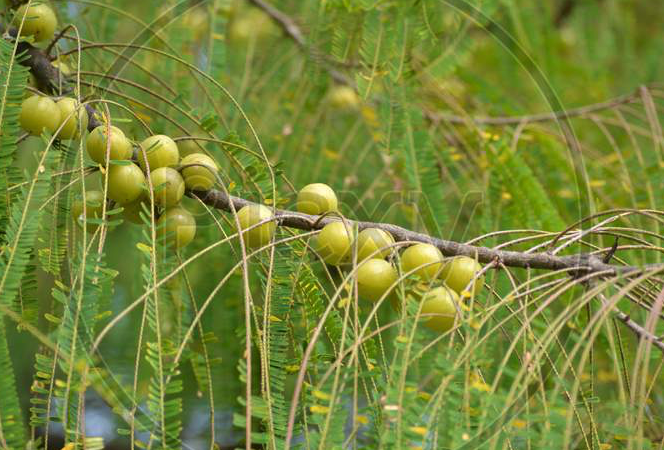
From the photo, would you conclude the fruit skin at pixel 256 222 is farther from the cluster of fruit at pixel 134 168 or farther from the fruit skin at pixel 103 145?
the fruit skin at pixel 103 145

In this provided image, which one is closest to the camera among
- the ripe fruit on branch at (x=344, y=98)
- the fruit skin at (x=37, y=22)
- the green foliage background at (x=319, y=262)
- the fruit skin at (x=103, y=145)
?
the green foliage background at (x=319, y=262)

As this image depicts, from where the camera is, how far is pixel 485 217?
5.55 ft

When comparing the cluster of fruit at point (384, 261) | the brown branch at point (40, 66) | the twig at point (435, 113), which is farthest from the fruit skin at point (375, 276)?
the twig at point (435, 113)

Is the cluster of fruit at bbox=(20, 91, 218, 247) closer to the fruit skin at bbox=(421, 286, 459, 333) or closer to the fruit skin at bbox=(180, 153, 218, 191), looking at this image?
the fruit skin at bbox=(180, 153, 218, 191)

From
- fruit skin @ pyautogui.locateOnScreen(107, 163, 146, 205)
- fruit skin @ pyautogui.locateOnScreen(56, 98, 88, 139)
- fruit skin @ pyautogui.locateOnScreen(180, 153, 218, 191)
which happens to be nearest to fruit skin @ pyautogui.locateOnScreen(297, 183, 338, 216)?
fruit skin @ pyautogui.locateOnScreen(180, 153, 218, 191)

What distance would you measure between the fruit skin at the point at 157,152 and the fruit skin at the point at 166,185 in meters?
0.02

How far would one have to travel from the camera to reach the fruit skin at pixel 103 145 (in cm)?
109

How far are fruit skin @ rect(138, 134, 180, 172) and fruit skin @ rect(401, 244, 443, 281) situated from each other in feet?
1.27

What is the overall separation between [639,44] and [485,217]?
7.28 ft

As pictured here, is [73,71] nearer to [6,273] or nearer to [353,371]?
[6,273]

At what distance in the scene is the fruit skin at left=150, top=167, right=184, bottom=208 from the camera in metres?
1.11

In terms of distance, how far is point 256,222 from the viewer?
42.4 inches

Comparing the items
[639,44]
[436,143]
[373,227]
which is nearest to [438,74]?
[436,143]

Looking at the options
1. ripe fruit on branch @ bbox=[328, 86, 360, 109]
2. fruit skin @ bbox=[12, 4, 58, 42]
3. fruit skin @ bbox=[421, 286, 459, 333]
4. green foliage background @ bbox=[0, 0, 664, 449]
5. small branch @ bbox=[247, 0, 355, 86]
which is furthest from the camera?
ripe fruit on branch @ bbox=[328, 86, 360, 109]
